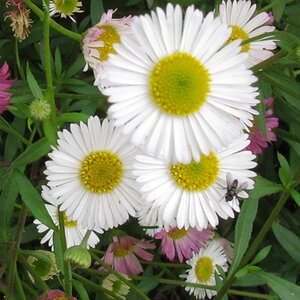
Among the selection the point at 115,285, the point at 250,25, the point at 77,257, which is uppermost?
the point at 250,25

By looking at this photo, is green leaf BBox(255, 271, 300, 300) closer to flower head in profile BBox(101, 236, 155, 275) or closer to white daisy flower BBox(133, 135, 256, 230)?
white daisy flower BBox(133, 135, 256, 230)

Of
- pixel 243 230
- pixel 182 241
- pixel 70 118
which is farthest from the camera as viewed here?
pixel 182 241

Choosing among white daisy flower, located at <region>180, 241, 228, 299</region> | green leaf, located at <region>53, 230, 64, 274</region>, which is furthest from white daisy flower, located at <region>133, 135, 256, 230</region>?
white daisy flower, located at <region>180, 241, 228, 299</region>

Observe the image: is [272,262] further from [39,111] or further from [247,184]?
[39,111]

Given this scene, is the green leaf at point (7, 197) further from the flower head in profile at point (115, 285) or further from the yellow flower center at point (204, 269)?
the yellow flower center at point (204, 269)

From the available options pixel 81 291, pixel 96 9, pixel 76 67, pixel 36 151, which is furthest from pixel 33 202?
pixel 96 9

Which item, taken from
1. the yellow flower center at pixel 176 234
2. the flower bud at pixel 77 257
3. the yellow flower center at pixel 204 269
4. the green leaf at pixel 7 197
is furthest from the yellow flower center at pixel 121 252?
the flower bud at pixel 77 257

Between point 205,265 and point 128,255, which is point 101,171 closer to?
point 128,255
